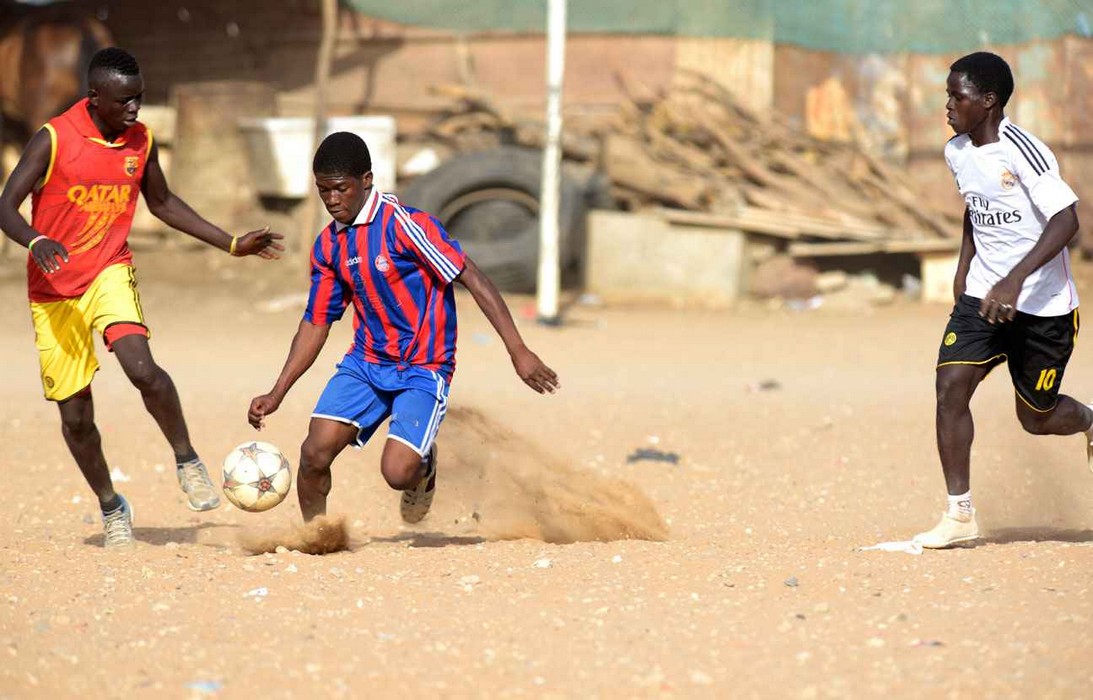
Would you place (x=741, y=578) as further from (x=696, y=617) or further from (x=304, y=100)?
(x=304, y=100)

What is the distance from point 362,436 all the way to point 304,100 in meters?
12.3

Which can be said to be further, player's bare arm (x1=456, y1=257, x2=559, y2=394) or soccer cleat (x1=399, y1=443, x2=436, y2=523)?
soccer cleat (x1=399, y1=443, x2=436, y2=523)

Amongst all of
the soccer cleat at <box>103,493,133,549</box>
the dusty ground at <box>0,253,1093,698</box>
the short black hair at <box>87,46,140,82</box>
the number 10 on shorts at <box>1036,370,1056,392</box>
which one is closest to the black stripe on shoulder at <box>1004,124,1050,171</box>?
the number 10 on shorts at <box>1036,370,1056,392</box>

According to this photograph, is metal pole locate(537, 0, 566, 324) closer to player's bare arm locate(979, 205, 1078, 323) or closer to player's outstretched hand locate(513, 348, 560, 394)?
player's outstretched hand locate(513, 348, 560, 394)

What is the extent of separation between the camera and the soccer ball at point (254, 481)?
5.80 m

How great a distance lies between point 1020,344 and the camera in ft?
19.0

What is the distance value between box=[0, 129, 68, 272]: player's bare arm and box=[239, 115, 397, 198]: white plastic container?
1051 cm

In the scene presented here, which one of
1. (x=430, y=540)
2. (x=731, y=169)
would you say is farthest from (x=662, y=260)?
(x=430, y=540)

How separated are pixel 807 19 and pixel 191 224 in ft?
37.6

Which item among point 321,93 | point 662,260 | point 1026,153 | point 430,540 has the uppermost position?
point 1026,153

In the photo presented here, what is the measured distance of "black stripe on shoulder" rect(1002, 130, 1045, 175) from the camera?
5496mm

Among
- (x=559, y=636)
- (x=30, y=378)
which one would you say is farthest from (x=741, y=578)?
(x=30, y=378)

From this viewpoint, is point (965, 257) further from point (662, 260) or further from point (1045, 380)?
point (662, 260)

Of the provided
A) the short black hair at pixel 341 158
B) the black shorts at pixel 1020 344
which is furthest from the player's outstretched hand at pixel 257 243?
the black shorts at pixel 1020 344
